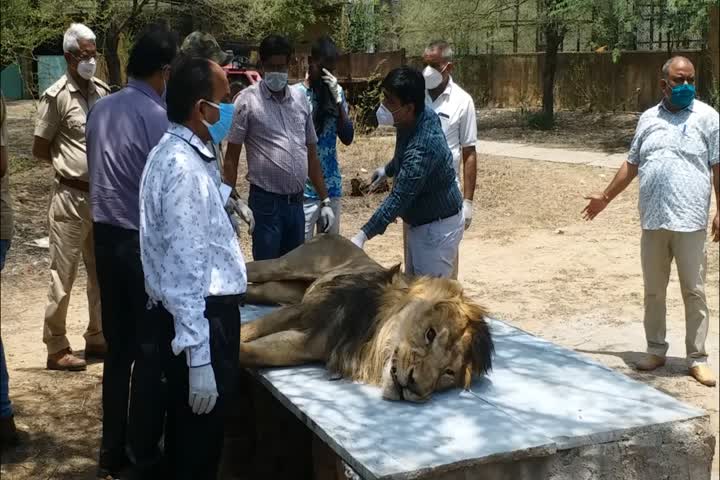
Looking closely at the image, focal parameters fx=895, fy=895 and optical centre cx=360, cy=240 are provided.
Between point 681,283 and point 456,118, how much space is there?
1.84 metres

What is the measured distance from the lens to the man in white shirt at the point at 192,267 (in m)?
3.00

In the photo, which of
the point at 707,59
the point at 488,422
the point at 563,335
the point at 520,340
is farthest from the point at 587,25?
the point at 488,422

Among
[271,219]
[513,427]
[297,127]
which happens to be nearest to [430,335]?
[513,427]

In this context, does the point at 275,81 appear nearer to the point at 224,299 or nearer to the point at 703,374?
the point at 224,299

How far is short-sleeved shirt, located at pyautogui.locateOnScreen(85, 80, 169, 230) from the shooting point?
3.93 m

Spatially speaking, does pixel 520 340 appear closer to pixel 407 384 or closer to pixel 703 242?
pixel 407 384

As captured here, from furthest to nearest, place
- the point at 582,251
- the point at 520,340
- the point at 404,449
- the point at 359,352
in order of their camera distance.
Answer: the point at 582,251, the point at 520,340, the point at 359,352, the point at 404,449

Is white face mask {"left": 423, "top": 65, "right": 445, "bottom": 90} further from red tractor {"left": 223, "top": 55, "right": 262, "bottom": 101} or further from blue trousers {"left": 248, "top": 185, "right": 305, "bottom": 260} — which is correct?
red tractor {"left": 223, "top": 55, "right": 262, "bottom": 101}

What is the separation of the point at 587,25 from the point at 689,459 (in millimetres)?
15704

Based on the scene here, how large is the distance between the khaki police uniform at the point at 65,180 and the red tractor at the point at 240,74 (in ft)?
37.6

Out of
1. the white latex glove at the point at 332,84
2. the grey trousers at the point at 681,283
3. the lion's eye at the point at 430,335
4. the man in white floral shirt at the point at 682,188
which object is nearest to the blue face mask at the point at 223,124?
the white latex glove at the point at 332,84

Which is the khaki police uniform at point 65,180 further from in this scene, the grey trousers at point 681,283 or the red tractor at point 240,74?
the red tractor at point 240,74

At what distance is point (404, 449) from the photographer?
10.0 feet

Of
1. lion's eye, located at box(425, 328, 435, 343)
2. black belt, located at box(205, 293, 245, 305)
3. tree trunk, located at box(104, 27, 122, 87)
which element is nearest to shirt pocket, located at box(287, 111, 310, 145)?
lion's eye, located at box(425, 328, 435, 343)
